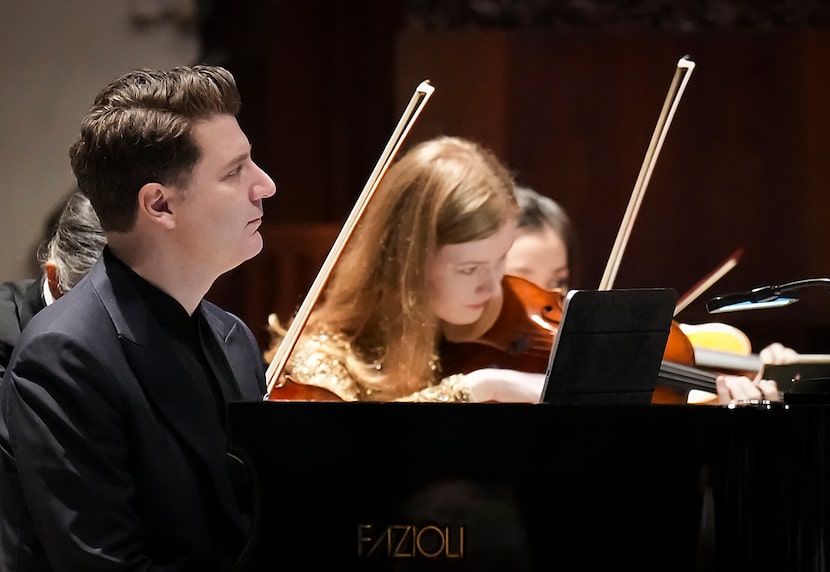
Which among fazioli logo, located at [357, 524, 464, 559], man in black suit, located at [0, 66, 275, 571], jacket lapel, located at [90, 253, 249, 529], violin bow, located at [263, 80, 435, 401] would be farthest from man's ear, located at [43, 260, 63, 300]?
fazioli logo, located at [357, 524, 464, 559]

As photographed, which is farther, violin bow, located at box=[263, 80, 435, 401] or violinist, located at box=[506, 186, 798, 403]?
violinist, located at box=[506, 186, 798, 403]

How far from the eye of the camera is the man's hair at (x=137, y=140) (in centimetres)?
151

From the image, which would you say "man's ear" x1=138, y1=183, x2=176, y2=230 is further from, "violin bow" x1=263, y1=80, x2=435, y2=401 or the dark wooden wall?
the dark wooden wall

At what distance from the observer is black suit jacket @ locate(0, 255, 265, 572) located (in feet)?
4.33

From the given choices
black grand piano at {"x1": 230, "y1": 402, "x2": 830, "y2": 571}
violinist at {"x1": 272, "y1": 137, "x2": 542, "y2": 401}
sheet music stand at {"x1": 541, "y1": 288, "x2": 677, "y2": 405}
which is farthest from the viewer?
violinist at {"x1": 272, "y1": 137, "x2": 542, "y2": 401}

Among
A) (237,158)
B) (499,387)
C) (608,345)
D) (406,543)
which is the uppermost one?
(237,158)

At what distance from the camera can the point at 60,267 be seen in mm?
2244

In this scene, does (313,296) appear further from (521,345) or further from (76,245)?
(521,345)

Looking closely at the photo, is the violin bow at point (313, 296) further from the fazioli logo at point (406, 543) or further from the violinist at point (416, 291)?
the fazioli logo at point (406, 543)

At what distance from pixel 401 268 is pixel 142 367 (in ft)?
3.86

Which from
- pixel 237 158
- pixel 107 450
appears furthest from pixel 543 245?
pixel 107 450

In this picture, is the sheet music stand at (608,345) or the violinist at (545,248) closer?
the sheet music stand at (608,345)

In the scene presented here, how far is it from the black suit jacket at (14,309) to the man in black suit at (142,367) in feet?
2.68

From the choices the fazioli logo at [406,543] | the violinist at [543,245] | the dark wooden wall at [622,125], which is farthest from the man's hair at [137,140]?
the dark wooden wall at [622,125]
